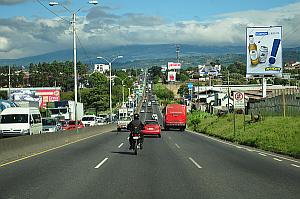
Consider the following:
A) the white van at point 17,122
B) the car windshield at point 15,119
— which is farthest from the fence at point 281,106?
the car windshield at point 15,119

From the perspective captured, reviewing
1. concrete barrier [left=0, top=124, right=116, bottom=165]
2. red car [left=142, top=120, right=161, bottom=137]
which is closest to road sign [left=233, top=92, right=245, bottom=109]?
red car [left=142, top=120, right=161, bottom=137]

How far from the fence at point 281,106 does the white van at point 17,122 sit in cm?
2219

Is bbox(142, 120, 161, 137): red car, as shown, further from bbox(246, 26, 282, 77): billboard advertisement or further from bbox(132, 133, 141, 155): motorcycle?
bbox(246, 26, 282, 77): billboard advertisement

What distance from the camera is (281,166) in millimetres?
17531

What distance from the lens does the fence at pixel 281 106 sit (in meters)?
43.4

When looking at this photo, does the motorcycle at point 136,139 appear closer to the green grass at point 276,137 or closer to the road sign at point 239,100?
the green grass at point 276,137

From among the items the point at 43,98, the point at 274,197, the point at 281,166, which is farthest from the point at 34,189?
the point at 43,98

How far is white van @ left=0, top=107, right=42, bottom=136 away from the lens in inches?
1377

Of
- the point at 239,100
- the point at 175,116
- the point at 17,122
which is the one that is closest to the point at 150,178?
the point at 239,100

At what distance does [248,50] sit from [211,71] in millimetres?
91335

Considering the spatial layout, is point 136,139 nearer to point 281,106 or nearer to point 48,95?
point 281,106

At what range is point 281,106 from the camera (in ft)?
158

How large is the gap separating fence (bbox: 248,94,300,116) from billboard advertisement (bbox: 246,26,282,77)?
3.95m

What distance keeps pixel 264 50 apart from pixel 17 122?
32.2 metres
